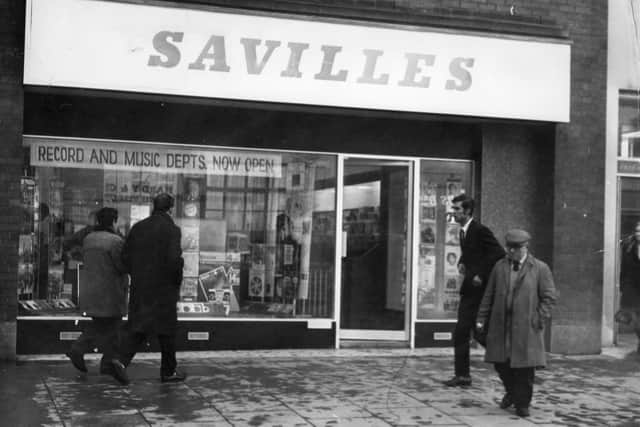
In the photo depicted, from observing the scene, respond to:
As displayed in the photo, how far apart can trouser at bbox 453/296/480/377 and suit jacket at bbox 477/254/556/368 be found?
31.6 inches

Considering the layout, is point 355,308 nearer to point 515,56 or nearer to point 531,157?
point 531,157

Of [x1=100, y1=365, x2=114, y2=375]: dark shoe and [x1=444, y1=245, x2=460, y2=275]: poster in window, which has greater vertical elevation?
[x1=444, y1=245, x2=460, y2=275]: poster in window

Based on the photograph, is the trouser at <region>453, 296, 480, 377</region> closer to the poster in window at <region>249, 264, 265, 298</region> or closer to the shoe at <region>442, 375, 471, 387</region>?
the shoe at <region>442, 375, 471, 387</region>

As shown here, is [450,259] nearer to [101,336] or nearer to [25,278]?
[101,336]

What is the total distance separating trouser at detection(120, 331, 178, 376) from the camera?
8.46 m

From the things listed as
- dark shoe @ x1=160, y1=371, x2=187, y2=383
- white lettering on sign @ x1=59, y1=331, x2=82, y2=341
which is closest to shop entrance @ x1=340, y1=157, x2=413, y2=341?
dark shoe @ x1=160, y1=371, x2=187, y2=383

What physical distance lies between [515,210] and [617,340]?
237 centimetres

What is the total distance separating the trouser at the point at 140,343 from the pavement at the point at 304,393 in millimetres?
203

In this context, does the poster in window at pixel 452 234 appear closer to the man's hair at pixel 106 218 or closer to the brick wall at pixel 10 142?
the man's hair at pixel 106 218

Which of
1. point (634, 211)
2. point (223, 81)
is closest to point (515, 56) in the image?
point (634, 211)

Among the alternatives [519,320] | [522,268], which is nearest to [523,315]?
[519,320]

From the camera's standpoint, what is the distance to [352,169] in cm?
1155

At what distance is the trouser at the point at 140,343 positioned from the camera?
8.46 meters

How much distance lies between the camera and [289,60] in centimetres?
1038
